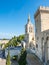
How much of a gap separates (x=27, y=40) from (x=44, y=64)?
16.9m

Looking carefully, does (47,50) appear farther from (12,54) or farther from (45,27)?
(12,54)

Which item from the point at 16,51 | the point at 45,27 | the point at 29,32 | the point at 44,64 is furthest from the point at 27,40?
the point at 44,64

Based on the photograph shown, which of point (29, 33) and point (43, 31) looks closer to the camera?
point (43, 31)

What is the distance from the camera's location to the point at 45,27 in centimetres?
2003

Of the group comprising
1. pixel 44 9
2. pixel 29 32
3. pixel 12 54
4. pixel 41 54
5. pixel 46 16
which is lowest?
pixel 12 54

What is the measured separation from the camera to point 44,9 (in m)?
20.1

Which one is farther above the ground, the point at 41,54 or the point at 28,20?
the point at 28,20

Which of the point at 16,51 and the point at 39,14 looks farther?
the point at 16,51

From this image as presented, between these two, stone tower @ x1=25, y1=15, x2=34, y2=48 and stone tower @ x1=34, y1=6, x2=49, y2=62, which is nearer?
stone tower @ x1=34, y1=6, x2=49, y2=62

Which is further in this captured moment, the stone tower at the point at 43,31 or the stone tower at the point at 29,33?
the stone tower at the point at 29,33

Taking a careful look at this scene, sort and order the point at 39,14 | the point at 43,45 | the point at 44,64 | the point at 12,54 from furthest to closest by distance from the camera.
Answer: the point at 12,54 < the point at 39,14 < the point at 43,45 < the point at 44,64

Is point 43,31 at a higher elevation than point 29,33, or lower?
higher

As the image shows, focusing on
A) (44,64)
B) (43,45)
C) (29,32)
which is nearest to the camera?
(44,64)

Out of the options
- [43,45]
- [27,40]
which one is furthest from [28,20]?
[43,45]
